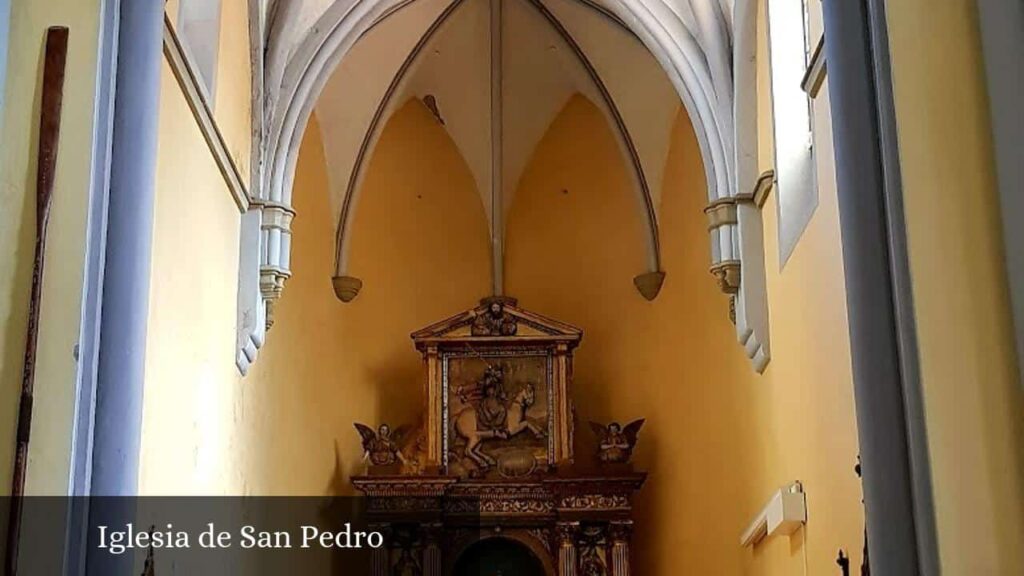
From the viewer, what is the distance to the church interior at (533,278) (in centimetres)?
364

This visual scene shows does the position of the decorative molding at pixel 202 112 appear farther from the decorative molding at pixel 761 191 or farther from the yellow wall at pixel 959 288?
the yellow wall at pixel 959 288

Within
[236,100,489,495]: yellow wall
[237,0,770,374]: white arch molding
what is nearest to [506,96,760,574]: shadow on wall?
[236,100,489,495]: yellow wall

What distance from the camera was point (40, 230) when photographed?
389cm

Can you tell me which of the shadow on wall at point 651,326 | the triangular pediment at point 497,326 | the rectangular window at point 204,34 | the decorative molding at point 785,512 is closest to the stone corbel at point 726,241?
the shadow on wall at point 651,326

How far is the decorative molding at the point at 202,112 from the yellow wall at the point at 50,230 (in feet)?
4.65

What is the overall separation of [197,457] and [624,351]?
444 centimetres

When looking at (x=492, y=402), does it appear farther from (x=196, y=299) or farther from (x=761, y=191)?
(x=196, y=299)

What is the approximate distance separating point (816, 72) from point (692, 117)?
2.31m

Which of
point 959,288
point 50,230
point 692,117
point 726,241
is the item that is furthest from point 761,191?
point 50,230

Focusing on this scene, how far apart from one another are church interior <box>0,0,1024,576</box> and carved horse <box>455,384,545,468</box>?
2cm

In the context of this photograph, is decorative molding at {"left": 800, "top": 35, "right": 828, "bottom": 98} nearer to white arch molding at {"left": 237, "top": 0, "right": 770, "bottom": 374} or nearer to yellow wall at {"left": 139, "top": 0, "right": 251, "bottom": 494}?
white arch molding at {"left": 237, "top": 0, "right": 770, "bottom": 374}

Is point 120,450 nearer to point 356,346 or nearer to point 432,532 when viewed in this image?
point 432,532

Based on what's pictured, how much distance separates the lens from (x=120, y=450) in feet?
12.9

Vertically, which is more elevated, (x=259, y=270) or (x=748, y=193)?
→ (x=748, y=193)
